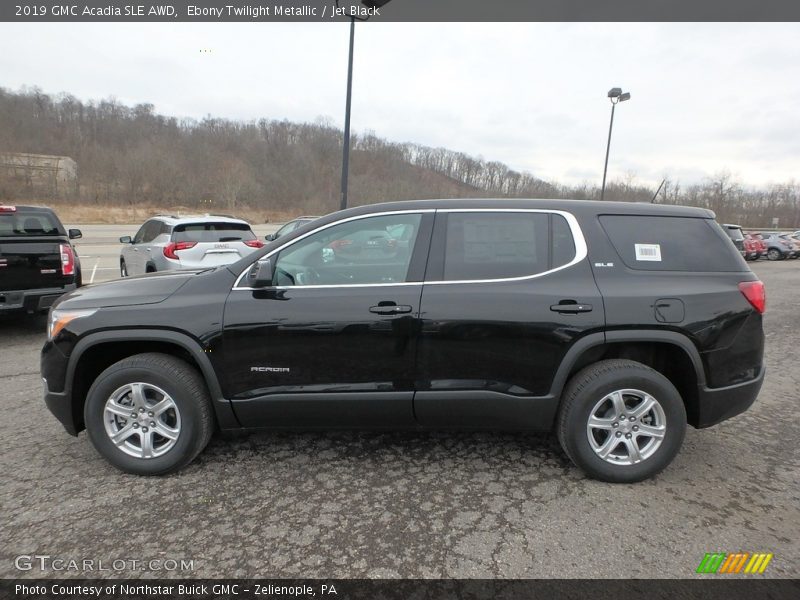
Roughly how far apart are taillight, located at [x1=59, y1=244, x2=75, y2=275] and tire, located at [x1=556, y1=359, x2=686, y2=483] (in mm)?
6467

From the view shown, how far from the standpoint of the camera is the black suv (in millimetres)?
2910

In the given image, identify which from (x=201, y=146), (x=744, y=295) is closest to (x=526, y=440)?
(x=744, y=295)

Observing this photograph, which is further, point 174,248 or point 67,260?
point 174,248

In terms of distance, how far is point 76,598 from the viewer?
210 centimetres

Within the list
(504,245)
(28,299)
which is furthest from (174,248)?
(504,245)

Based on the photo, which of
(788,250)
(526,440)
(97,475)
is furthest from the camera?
(788,250)

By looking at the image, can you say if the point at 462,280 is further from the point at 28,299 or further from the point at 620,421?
the point at 28,299

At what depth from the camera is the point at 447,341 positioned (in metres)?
2.92

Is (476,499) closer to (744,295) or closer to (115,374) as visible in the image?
(744,295)

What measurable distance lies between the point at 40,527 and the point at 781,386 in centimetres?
628

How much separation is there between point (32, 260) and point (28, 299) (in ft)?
1.63

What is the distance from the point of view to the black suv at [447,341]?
2910 mm

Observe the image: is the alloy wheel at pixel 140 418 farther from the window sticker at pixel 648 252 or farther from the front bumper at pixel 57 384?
the window sticker at pixel 648 252

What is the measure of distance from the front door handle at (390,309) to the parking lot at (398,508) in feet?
3.55
